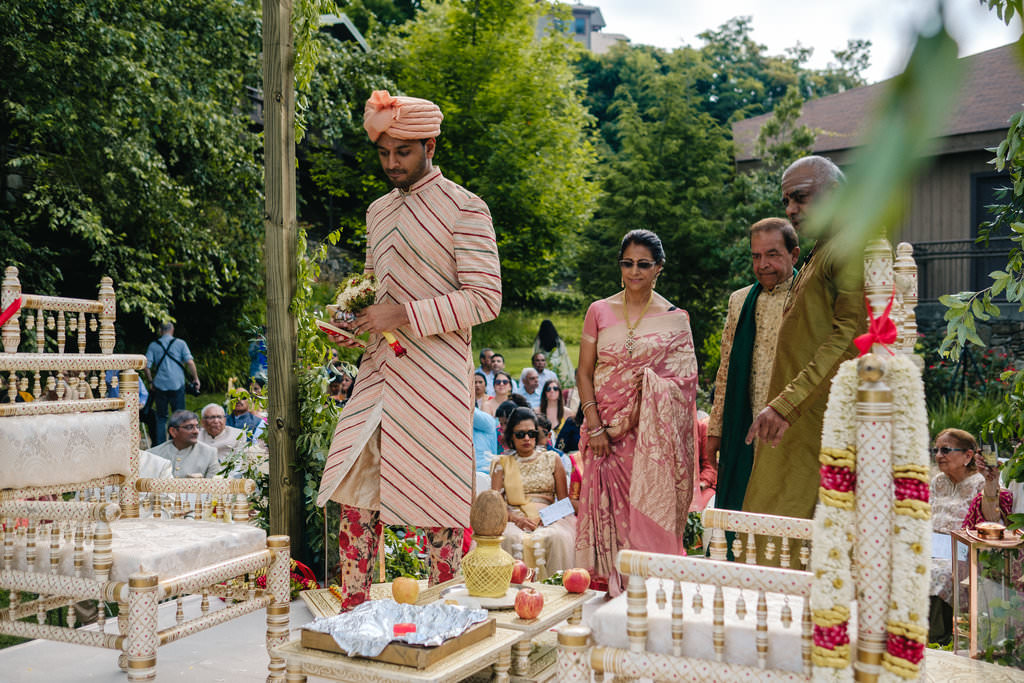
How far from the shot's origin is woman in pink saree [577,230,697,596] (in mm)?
4160

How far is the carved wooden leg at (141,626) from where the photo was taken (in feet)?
9.02

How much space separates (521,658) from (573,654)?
0.80m

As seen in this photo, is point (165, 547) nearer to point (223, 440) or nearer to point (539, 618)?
point (539, 618)

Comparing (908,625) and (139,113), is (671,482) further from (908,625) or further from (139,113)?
(139,113)

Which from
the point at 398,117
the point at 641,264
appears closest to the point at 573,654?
the point at 398,117

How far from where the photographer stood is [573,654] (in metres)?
2.31

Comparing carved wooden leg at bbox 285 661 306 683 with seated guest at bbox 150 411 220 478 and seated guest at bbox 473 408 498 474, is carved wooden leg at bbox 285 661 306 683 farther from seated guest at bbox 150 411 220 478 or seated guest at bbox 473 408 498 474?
seated guest at bbox 473 408 498 474

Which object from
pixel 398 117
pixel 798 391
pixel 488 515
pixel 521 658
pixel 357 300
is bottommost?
pixel 521 658

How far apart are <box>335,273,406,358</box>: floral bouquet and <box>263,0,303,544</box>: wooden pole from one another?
106 centimetres

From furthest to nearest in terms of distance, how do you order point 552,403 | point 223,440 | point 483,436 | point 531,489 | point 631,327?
1. point 552,403
2. point 223,440
3. point 483,436
4. point 531,489
5. point 631,327

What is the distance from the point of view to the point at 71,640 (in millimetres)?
2895

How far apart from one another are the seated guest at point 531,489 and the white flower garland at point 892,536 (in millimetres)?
2698

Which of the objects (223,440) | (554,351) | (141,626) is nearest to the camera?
(141,626)

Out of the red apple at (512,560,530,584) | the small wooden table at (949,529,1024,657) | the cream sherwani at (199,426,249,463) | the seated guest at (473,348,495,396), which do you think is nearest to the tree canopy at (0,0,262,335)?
the cream sherwani at (199,426,249,463)
